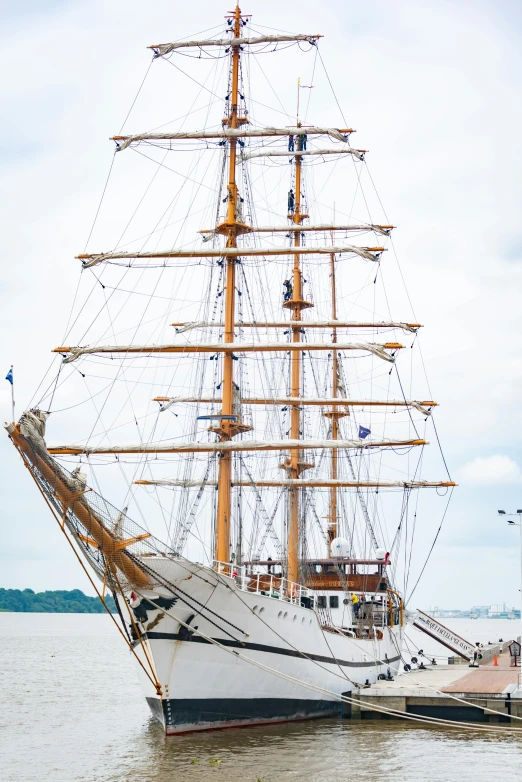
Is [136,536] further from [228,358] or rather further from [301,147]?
[301,147]

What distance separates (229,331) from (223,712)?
1372 cm

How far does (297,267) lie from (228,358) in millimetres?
13020

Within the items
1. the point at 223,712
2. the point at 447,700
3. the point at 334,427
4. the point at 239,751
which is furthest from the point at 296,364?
the point at 239,751

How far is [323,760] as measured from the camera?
2609 cm

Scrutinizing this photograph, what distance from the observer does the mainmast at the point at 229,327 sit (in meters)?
33.2

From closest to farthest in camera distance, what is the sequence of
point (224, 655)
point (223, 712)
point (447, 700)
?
1. point (224, 655)
2. point (223, 712)
3. point (447, 700)

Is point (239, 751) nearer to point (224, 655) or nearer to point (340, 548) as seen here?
point (224, 655)

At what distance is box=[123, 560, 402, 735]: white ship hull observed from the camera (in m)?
28.2

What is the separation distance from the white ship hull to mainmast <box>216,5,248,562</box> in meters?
3.45

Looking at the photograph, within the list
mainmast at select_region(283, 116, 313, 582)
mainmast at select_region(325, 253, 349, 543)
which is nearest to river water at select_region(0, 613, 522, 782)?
mainmast at select_region(283, 116, 313, 582)

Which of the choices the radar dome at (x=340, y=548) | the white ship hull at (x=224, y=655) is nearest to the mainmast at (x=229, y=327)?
the white ship hull at (x=224, y=655)

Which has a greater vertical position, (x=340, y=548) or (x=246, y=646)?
(x=340, y=548)

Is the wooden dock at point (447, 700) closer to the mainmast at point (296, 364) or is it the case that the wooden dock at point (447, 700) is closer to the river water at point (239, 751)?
the river water at point (239, 751)

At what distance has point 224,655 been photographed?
2906 centimetres
